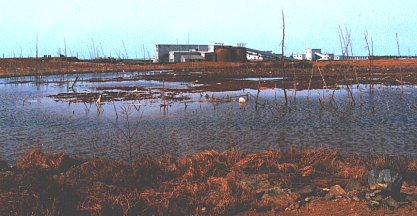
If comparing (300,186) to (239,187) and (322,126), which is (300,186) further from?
(322,126)

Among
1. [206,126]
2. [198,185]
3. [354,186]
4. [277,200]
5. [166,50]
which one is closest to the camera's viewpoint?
[277,200]

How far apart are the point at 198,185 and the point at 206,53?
249 ft

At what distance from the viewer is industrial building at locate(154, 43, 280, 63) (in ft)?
264

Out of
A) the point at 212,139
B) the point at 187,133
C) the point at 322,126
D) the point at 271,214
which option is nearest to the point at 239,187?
the point at 271,214

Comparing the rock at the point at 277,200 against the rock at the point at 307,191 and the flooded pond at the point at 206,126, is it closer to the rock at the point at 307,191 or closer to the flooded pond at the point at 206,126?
the rock at the point at 307,191

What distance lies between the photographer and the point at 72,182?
290 inches

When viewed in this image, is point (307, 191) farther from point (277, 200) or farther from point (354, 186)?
point (354, 186)

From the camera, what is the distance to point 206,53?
82.4 m

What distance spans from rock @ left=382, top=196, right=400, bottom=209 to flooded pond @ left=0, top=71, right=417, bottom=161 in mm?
5053

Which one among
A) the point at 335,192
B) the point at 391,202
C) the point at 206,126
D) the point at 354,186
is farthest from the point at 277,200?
the point at 206,126

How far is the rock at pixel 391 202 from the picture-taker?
6.32 m

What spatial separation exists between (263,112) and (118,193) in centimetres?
1237

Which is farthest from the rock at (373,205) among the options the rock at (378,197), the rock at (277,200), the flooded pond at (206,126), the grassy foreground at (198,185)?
the flooded pond at (206,126)

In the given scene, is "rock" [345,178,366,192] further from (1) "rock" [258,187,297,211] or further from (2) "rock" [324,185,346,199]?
(1) "rock" [258,187,297,211]
